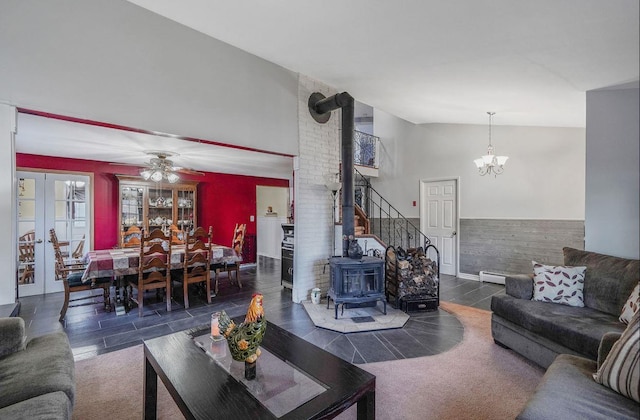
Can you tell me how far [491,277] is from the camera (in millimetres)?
5094

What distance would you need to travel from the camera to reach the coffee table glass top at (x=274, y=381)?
4.38 feet

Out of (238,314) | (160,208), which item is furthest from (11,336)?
(160,208)

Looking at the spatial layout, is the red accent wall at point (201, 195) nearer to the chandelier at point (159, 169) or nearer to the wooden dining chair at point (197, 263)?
the chandelier at point (159, 169)

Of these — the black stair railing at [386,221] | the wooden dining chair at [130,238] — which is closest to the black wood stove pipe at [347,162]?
the black stair railing at [386,221]

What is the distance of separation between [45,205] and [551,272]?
22.1ft

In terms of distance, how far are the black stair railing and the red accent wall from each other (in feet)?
7.27

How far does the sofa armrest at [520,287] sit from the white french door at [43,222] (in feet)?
19.5

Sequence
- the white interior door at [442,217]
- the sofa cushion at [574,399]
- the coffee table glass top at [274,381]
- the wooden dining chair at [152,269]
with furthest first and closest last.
Answer: the white interior door at [442,217] → the wooden dining chair at [152,269] → the coffee table glass top at [274,381] → the sofa cushion at [574,399]

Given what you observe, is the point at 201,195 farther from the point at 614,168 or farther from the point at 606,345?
the point at 614,168

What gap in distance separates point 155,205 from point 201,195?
0.93 meters

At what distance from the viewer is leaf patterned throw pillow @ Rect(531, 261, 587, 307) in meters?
2.41

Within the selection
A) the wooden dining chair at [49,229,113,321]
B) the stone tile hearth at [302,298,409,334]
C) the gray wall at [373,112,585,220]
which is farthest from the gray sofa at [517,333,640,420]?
the wooden dining chair at [49,229,113,321]

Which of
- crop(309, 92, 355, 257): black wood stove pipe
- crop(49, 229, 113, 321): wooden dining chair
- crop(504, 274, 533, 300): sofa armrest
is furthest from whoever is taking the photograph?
crop(309, 92, 355, 257): black wood stove pipe

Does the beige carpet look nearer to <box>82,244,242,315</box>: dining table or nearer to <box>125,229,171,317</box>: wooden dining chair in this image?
<box>125,229,171,317</box>: wooden dining chair
